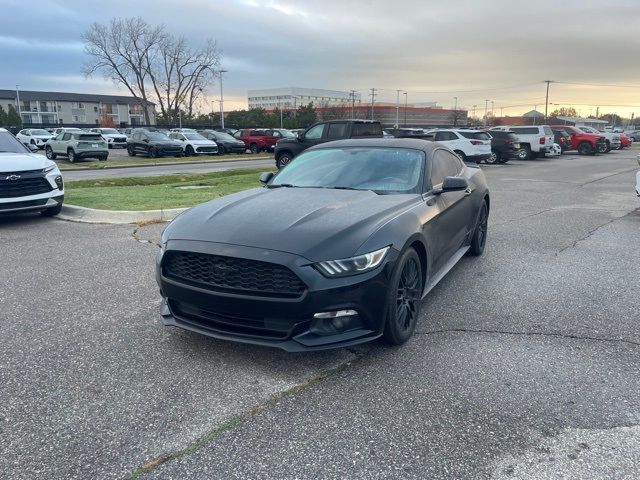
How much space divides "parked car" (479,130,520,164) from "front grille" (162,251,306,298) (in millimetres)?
22638

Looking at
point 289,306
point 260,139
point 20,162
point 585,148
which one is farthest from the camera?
point 260,139

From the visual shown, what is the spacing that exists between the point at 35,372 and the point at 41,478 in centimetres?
120

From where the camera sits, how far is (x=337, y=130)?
17406mm

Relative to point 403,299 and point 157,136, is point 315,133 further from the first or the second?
point 403,299

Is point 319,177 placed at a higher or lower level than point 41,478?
higher

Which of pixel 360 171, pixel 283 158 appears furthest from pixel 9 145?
pixel 283 158

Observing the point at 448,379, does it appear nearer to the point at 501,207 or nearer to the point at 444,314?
the point at 444,314

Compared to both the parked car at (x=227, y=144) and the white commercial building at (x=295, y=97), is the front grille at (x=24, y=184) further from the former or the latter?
the white commercial building at (x=295, y=97)

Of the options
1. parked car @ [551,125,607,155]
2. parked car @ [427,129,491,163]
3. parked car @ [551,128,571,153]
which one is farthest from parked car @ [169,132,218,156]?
parked car @ [551,125,607,155]

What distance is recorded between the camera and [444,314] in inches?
179

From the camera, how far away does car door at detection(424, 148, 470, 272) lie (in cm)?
449

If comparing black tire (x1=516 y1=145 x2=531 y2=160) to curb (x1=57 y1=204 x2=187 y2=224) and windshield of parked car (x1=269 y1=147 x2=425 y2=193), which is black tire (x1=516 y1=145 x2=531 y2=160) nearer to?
curb (x1=57 y1=204 x2=187 y2=224)

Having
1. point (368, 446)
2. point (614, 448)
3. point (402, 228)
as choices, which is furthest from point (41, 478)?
point (614, 448)

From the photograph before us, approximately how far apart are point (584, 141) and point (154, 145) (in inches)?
1044
